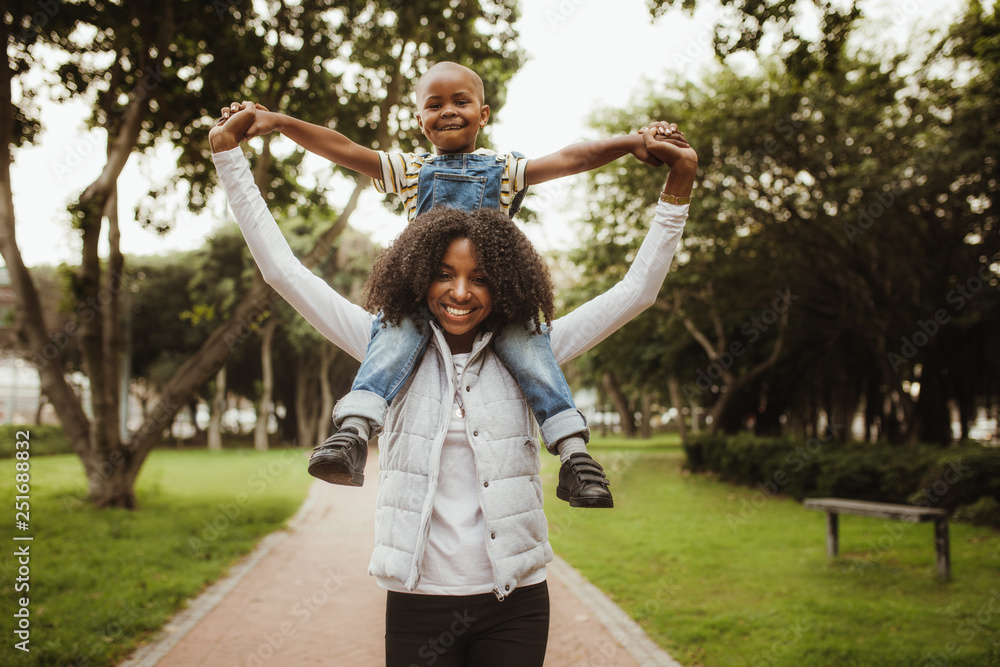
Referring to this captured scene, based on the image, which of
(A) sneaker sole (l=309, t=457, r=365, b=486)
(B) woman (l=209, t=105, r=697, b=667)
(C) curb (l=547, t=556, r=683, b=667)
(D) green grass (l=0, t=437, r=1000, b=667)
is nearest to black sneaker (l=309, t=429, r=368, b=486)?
(A) sneaker sole (l=309, t=457, r=365, b=486)

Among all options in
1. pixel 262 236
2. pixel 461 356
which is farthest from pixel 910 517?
pixel 262 236

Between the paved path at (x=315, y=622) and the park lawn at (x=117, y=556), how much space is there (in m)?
0.30

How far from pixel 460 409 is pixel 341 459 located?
0.37 m

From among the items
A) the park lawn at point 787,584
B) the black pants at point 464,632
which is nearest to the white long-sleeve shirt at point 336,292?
the black pants at point 464,632

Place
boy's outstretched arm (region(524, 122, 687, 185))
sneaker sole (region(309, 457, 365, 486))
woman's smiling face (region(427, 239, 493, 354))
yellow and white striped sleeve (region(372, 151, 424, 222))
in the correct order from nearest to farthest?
sneaker sole (region(309, 457, 365, 486))
woman's smiling face (region(427, 239, 493, 354))
boy's outstretched arm (region(524, 122, 687, 185))
yellow and white striped sleeve (region(372, 151, 424, 222))

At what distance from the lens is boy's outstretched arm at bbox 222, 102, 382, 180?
1979 millimetres

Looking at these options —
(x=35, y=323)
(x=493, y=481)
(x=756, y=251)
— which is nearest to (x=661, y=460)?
(x=756, y=251)

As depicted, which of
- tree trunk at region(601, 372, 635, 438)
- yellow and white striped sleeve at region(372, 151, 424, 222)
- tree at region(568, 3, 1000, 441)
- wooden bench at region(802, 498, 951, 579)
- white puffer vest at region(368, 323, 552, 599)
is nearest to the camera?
white puffer vest at region(368, 323, 552, 599)

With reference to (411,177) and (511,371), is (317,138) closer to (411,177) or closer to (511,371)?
(411,177)

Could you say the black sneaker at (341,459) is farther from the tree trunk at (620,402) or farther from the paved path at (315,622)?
the tree trunk at (620,402)

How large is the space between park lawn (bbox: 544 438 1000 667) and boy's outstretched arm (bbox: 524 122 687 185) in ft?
14.7

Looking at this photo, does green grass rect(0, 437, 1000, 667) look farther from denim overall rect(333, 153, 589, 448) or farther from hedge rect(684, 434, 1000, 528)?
denim overall rect(333, 153, 589, 448)

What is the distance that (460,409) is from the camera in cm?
193

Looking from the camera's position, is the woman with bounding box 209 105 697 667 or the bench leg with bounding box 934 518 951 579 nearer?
the woman with bounding box 209 105 697 667
